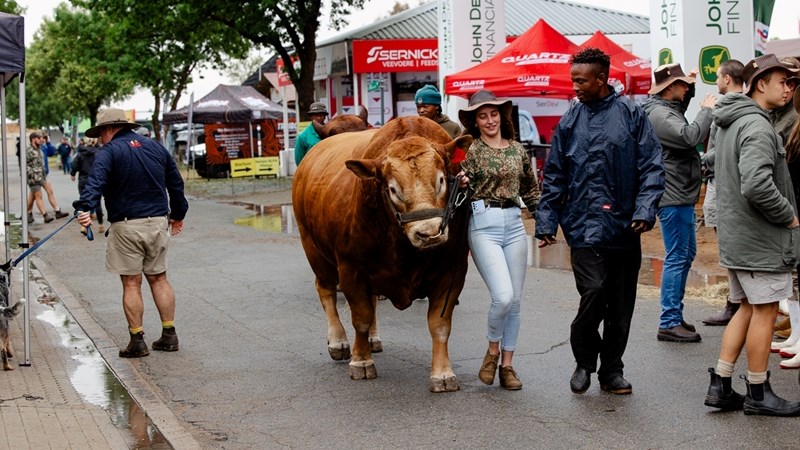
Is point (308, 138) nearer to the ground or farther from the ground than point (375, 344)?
farther from the ground

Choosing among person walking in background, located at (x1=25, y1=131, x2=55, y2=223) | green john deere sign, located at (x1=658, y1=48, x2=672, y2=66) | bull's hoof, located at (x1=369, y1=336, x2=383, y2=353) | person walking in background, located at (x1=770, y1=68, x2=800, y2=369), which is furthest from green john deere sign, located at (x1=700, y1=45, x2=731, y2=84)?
person walking in background, located at (x1=25, y1=131, x2=55, y2=223)

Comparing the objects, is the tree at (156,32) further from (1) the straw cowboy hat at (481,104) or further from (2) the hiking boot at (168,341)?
(1) the straw cowboy hat at (481,104)

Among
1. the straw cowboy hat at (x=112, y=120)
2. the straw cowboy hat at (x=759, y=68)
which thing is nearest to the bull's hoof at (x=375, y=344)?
the straw cowboy hat at (x=112, y=120)

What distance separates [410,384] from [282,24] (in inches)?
1002

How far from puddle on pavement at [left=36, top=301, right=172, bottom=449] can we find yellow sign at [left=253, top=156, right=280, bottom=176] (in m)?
23.1

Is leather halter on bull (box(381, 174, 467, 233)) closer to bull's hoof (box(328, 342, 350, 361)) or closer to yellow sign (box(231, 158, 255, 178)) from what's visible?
bull's hoof (box(328, 342, 350, 361))

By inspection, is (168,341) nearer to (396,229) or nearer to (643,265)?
A: (396,229)

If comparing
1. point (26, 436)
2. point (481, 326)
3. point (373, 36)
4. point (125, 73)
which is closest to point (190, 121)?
point (125, 73)

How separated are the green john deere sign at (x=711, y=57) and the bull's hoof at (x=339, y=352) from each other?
317 inches

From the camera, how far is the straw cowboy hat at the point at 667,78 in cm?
825

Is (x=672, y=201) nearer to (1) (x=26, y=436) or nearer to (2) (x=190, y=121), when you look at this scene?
(1) (x=26, y=436)

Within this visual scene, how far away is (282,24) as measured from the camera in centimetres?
3162

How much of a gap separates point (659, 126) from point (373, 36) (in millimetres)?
26364

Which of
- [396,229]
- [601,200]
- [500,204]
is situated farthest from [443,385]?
[601,200]
